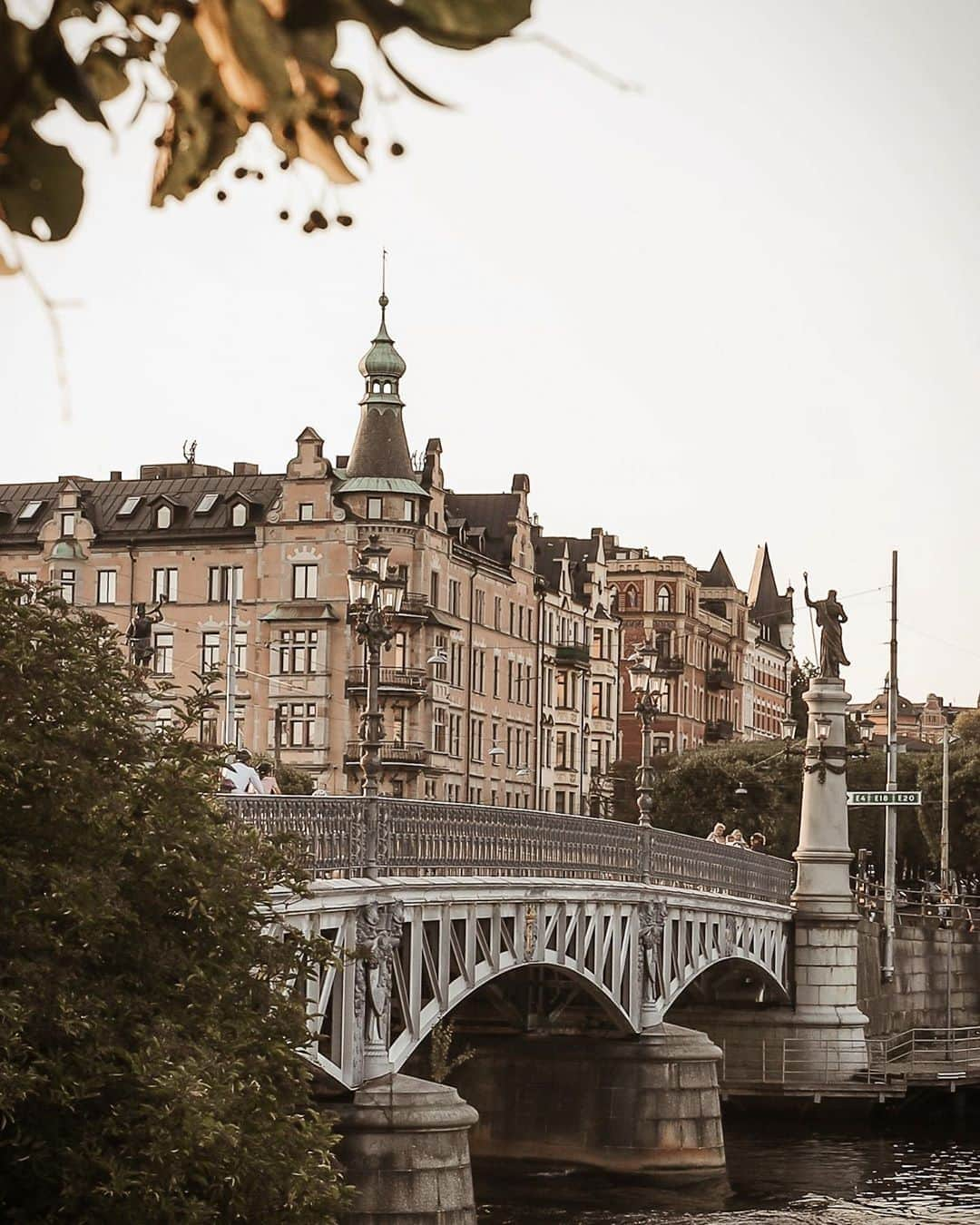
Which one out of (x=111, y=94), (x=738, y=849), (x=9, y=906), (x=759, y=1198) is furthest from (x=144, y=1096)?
(x=738, y=849)

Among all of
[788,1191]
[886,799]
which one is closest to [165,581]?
[886,799]

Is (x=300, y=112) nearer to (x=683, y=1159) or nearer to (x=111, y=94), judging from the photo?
(x=111, y=94)

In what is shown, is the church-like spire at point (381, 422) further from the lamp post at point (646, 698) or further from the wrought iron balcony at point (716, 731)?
the wrought iron balcony at point (716, 731)

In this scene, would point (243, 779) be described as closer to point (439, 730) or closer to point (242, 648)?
point (242, 648)

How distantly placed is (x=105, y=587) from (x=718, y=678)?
212 feet

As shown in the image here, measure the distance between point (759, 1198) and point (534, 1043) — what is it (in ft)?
16.3

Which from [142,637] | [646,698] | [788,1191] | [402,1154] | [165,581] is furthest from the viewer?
[165,581]

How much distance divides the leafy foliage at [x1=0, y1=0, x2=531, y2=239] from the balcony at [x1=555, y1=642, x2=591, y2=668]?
103m

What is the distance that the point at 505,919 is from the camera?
35.3 metres

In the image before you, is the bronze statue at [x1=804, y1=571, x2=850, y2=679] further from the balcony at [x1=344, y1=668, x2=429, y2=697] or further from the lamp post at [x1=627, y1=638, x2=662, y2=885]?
the balcony at [x1=344, y1=668, x2=429, y2=697]

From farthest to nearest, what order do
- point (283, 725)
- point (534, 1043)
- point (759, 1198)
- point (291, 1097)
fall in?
point (283, 725), point (534, 1043), point (759, 1198), point (291, 1097)

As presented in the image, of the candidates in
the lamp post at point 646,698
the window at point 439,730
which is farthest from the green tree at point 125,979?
the window at point 439,730

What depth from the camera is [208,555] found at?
84.2m

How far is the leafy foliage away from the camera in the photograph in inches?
86.7
